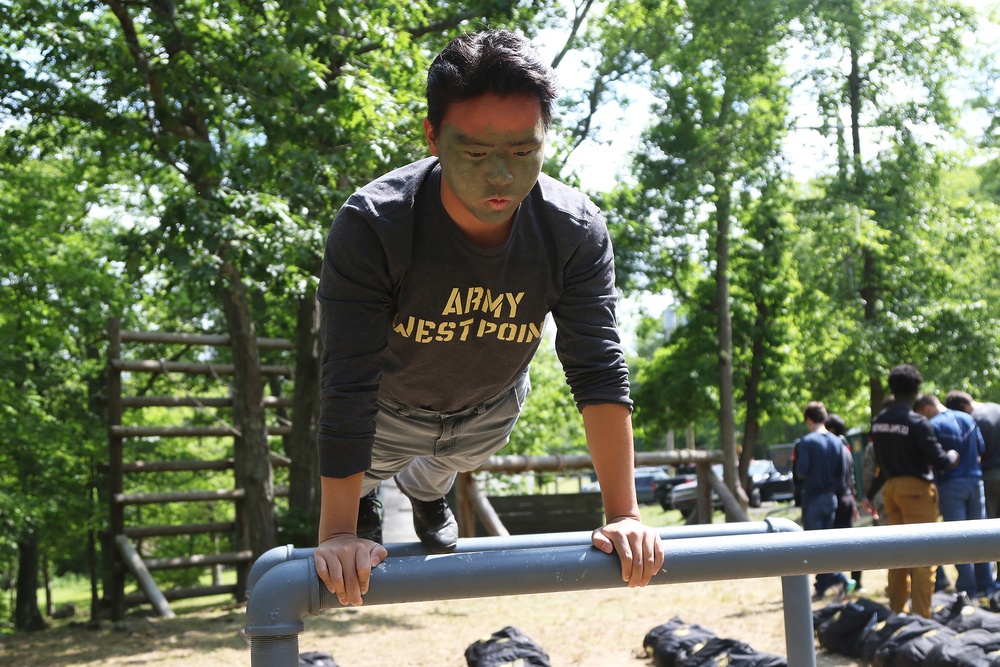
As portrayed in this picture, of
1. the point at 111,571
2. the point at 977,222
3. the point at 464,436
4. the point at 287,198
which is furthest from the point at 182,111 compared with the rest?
the point at 977,222

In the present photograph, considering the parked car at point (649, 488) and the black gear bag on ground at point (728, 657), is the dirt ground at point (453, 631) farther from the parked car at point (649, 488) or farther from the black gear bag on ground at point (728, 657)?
the parked car at point (649, 488)

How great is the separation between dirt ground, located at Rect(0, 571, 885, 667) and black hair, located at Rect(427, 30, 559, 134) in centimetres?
473

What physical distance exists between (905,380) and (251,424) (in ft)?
18.9

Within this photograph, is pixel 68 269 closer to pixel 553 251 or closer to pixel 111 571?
pixel 111 571

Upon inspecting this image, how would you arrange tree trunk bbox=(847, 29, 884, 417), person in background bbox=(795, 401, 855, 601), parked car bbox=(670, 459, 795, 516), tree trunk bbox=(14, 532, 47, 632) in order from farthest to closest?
parked car bbox=(670, 459, 795, 516) → tree trunk bbox=(14, 532, 47, 632) → tree trunk bbox=(847, 29, 884, 417) → person in background bbox=(795, 401, 855, 601)

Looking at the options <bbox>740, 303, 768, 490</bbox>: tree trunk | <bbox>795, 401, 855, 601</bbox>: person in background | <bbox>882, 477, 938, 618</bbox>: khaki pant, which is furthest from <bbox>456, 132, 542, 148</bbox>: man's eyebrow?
<bbox>740, 303, 768, 490</bbox>: tree trunk

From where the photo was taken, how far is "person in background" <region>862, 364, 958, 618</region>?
6.15m

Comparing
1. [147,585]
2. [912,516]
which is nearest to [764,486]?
[147,585]

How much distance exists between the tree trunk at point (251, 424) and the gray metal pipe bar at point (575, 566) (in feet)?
24.5

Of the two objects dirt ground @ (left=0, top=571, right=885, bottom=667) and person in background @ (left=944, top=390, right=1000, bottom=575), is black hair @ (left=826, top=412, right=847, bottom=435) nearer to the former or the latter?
person in background @ (left=944, top=390, right=1000, bottom=575)

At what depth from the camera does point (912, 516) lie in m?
6.28

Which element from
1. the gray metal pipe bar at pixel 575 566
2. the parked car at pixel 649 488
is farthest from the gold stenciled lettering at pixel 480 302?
the parked car at pixel 649 488

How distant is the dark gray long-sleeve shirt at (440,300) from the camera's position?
198cm

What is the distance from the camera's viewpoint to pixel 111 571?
9.25m
